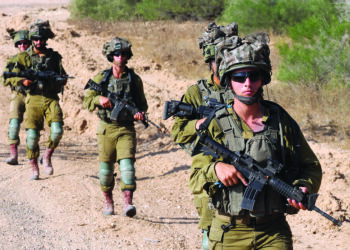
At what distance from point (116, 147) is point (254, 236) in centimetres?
366

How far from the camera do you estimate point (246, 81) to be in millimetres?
3473

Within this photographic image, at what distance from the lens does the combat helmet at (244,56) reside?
3.46m

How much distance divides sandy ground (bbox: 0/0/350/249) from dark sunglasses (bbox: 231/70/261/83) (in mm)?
3086

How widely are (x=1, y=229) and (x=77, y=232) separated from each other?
30.6 inches

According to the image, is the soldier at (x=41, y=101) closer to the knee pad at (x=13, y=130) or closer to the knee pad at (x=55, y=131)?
the knee pad at (x=55, y=131)

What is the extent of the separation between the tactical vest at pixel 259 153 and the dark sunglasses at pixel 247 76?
197mm

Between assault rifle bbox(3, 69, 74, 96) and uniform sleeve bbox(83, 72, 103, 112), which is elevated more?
uniform sleeve bbox(83, 72, 103, 112)

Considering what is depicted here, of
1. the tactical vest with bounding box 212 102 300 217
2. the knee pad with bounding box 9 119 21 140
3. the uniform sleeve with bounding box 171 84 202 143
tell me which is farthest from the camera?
the knee pad with bounding box 9 119 21 140

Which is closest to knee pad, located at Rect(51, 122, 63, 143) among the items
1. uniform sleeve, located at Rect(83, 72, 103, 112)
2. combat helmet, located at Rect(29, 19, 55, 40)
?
combat helmet, located at Rect(29, 19, 55, 40)

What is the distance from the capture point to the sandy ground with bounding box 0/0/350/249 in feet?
20.9

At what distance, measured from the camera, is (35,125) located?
8.77 m

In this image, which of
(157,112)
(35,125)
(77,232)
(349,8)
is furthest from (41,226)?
(349,8)

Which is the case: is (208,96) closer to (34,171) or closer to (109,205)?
(109,205)

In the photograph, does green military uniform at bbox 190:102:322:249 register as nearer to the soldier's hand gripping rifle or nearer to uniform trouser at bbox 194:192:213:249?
uniform trouser at bbox 194:192:213:249
